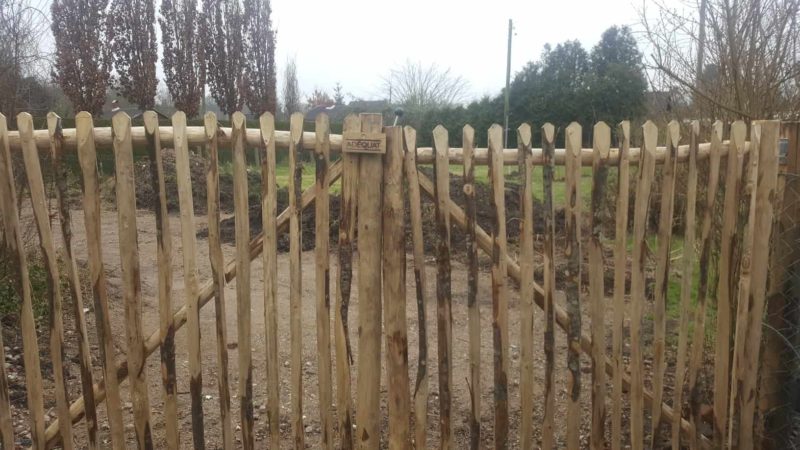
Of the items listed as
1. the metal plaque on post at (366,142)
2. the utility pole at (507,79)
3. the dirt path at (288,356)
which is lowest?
the dirt path at (288,356)

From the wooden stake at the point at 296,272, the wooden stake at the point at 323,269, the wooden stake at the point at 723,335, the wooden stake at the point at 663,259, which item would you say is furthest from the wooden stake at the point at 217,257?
the wooden stake at the point at 723,335

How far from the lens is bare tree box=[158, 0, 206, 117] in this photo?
19.4m

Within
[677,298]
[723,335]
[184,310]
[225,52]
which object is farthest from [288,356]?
[225,52]

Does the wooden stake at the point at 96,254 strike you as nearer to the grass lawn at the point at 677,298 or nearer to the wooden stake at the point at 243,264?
the wooden stake at the point at 243,264

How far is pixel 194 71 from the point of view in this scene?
19906 mm

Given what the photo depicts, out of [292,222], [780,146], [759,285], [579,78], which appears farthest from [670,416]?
[579,78]

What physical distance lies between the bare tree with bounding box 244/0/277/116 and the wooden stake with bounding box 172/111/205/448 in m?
20.3

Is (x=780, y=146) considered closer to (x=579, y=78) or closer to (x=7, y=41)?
(x=7, y=41)

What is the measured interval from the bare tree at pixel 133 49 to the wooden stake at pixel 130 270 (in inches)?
668

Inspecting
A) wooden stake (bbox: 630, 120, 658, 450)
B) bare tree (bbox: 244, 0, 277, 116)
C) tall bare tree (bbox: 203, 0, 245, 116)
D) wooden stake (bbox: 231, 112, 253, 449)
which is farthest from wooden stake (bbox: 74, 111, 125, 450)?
bare tree (bbox: 244, 0, 277, 116)

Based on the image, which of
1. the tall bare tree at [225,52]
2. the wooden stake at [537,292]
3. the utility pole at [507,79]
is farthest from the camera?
the tall bare tree at [225,52]

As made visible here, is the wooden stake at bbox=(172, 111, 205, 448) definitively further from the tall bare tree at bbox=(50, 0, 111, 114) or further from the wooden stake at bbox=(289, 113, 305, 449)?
the tall bare tree at bbox=(50, 0, 111, 114)

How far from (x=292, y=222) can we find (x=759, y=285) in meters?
2.41

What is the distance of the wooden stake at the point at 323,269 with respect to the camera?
8.59ft
